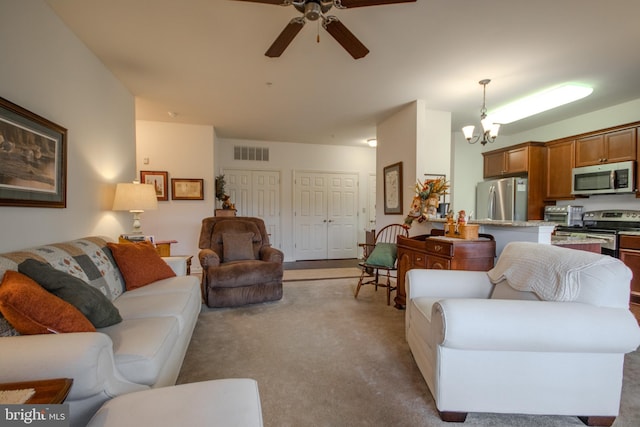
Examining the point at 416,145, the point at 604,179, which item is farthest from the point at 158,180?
the point at 604,179

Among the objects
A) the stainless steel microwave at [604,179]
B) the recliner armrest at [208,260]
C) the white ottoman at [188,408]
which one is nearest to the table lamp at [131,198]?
the recliner armrest at [208,260]

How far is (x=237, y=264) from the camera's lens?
3.11 meters

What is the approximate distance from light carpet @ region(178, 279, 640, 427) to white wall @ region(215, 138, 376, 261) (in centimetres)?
300

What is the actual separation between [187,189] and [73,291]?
356 centimetres

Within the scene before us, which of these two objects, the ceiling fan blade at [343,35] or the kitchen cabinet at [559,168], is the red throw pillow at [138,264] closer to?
the ceiling fan blade at [343,35]

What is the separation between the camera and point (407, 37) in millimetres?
2246

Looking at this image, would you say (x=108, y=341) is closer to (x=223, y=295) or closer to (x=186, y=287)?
(x=186, y=287)

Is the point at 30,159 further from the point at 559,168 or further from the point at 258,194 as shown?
the point at 559,168

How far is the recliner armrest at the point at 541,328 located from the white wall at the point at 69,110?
2547mm

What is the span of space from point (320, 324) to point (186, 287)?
1244 millimetres

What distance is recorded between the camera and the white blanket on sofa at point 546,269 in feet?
4.60

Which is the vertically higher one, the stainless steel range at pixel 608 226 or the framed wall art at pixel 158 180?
the framed wall art at pixel 158 180

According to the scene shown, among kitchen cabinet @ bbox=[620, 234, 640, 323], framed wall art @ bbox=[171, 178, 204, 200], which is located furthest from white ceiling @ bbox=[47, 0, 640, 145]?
kitchen cabinet @ bbox=[620, 234, 640, 323]

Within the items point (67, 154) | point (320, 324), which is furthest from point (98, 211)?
point (320, 324)
